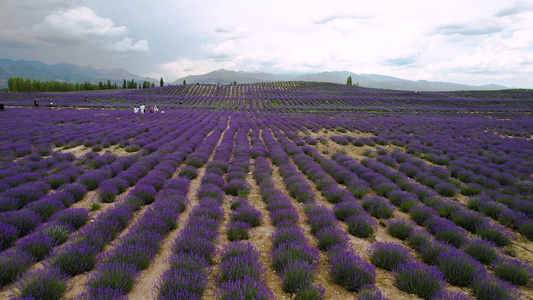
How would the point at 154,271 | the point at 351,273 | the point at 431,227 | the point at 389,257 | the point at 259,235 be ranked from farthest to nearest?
the point at 431,227
the point at 259,235
the point at 389,257
the point at 154,271
the point at 351,273

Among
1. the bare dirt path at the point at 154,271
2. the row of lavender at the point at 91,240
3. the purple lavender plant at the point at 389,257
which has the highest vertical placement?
the row of lavender at the point at 91,240

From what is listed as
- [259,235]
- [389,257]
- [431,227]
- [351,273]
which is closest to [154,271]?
[259,235]

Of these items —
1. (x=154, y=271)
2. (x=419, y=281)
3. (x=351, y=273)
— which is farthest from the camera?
(x=154, y=271)

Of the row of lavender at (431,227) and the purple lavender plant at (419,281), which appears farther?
the row of lavender at (431,227)

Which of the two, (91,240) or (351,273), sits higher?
(91,240)

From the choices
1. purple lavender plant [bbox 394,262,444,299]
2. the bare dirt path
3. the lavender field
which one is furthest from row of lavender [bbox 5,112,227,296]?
purple lavender plant [bbox 394,262,444,299]

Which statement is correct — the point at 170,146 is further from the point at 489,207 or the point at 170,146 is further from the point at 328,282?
the point at 489,207

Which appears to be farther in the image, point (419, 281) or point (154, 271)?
point (154, 271)

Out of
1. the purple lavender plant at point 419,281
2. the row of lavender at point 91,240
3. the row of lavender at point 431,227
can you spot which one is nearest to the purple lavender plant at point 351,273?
the purple lavender plant at point 419,281

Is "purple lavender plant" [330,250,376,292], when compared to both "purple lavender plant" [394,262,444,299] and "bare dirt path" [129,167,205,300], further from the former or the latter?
"bare dirt path" [129,167,205,300]

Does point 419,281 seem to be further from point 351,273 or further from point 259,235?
point 259,235

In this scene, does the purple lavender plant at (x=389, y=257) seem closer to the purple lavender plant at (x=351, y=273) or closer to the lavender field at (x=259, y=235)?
the lavender field at (x=259, y=235)

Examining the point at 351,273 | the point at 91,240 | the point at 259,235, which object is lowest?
the point at 259,235

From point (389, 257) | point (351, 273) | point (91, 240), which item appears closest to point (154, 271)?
point (91, 240)
